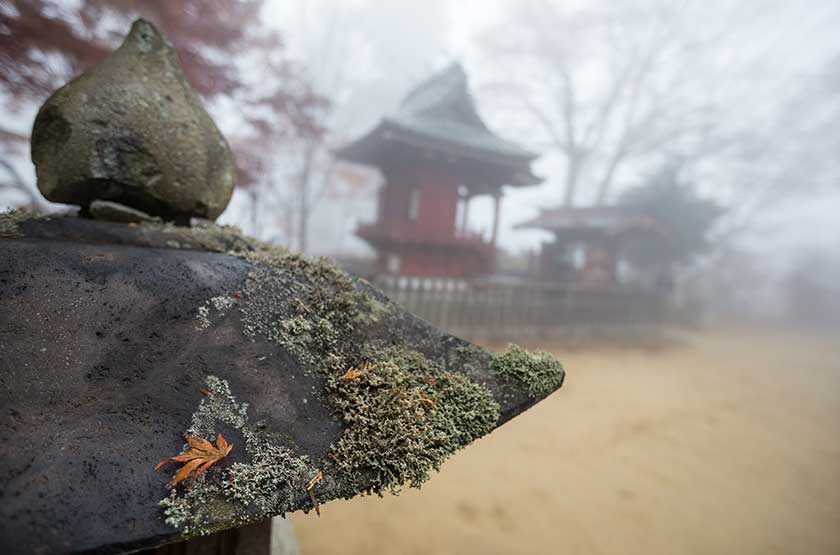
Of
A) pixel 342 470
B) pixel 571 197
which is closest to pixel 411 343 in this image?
pixel 342 470

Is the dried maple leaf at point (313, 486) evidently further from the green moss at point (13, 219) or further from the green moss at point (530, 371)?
the green moss at point (13, 219)

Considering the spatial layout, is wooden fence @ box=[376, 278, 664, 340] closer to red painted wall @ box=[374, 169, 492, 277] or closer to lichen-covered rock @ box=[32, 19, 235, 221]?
red painted wall @ box=[374, 169, 492, 277]

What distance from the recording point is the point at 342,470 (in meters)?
1.01

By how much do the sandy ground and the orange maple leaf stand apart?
9.87 ft

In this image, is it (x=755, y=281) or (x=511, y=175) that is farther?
(x=755, y=281)

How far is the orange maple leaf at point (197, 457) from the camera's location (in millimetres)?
877

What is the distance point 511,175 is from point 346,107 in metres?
26.0

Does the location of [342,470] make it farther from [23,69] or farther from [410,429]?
[23,69]

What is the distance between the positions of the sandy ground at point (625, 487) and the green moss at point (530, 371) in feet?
9.06

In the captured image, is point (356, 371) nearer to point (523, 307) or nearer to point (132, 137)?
point (132, 137)

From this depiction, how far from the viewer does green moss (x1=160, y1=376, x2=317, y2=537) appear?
839 millimetres

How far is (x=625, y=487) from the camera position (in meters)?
4.45

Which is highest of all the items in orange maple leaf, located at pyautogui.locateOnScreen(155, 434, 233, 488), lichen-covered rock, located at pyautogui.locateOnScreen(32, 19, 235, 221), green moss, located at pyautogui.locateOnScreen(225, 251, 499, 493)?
lichen-covered rock, located at pyautogui.locateOnScreen(32, 19, 235, 221)

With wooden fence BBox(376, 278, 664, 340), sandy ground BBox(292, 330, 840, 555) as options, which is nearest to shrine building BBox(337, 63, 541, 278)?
wooden fence BBox(376, 278, 664, 340)
